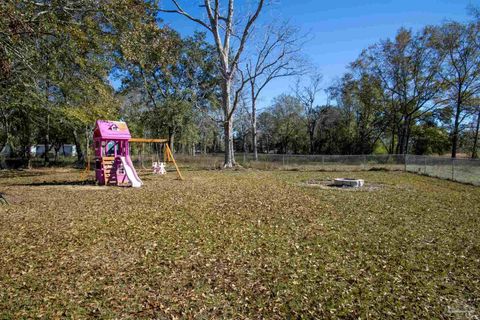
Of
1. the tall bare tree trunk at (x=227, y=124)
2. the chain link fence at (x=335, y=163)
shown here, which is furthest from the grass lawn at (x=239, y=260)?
the tall bare tree trunk at (x=227, y=124)

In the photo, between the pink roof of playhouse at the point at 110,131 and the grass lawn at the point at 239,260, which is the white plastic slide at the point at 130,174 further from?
the grass lawn at the point at 239,260

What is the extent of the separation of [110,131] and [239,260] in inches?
421

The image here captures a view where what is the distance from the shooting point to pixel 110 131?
1332cm

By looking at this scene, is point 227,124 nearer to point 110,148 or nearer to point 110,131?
point 110,148

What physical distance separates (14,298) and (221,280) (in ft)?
7.68

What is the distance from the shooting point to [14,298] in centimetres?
343

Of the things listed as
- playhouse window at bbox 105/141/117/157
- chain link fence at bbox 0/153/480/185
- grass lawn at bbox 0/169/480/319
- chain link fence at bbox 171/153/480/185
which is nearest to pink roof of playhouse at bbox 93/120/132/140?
playhouse window at bbox 105/141/117/157

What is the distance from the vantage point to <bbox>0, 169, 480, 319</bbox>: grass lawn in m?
3.33

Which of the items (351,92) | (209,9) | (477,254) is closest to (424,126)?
(351,92)

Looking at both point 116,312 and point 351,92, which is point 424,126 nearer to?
point 351,92

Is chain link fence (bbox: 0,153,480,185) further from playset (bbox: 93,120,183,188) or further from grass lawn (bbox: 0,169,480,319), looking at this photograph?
grass lawn (bbox: 0,169,480,319)

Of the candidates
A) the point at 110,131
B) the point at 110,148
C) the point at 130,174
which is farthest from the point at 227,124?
the point at 130,174

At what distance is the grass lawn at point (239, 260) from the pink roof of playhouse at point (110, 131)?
195 inches

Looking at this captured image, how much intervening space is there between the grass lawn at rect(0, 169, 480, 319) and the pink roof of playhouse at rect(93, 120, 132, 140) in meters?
4.96
